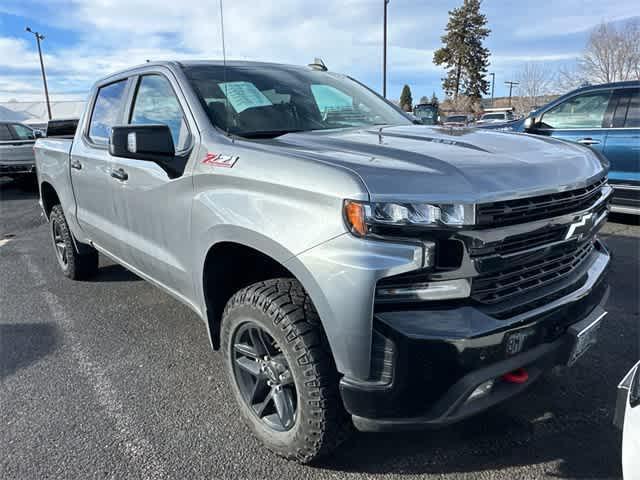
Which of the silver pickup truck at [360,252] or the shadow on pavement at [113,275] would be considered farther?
the shadow on pavement at [113,275]

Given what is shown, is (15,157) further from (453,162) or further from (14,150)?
(453,162)

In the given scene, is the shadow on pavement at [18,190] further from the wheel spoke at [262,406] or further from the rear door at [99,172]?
the wheel spoke at [262,406]

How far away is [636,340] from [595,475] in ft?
5.11

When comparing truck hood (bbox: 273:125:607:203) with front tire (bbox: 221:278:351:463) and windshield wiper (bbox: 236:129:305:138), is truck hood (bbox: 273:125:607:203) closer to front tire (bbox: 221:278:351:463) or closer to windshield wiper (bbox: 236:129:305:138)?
windshield wiper (bbox: 236:129:305:138)

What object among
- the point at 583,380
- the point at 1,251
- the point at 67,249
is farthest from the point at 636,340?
the point at 1,251

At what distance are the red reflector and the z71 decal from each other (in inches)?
57.2

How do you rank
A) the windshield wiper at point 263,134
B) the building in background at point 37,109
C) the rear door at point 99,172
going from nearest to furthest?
1. the windshield wiper at point 263,134
2. the rear door at point 99,172
3. the building in background at point 37,109

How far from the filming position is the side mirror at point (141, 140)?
7.96 ft

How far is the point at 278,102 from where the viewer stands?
9.73ft

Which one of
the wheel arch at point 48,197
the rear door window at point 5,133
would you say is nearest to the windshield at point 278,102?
the wheel arch at point 48,197

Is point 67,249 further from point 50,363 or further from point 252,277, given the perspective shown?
point 252,277

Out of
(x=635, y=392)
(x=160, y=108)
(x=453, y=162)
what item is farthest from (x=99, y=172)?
(x=635, y=392)

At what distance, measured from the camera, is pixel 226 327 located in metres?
2.43

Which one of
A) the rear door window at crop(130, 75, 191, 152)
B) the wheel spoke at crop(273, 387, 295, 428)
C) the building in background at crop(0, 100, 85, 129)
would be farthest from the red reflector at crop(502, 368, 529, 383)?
the building in background at crop(0, 100, 85, 129)
